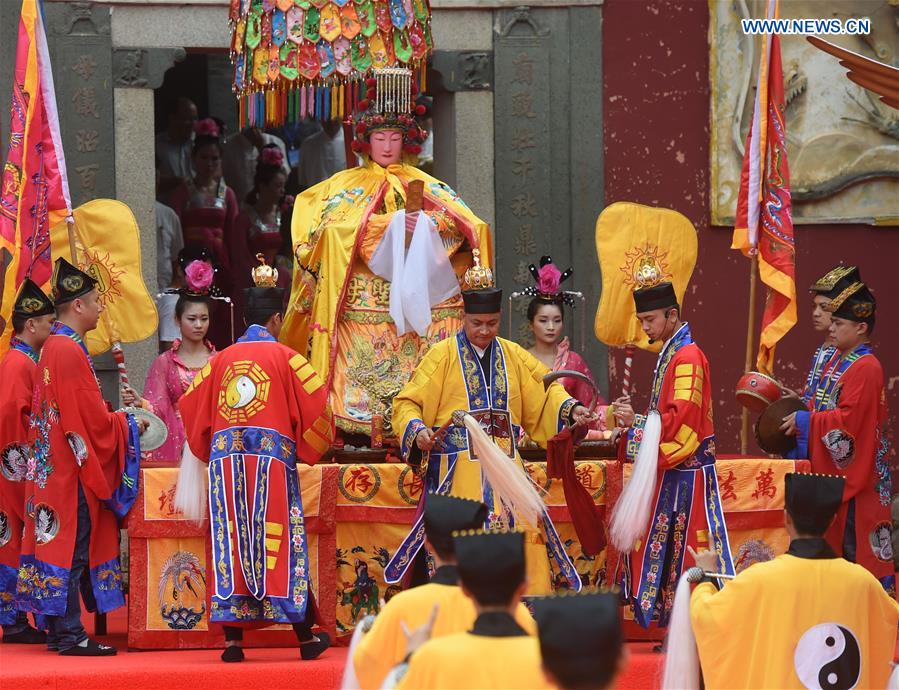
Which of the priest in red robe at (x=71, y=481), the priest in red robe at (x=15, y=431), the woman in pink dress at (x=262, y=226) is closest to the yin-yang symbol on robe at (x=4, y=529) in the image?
the priest in red robe at (x=15, y=431)

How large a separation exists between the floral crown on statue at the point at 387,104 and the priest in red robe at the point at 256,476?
66.7 inches

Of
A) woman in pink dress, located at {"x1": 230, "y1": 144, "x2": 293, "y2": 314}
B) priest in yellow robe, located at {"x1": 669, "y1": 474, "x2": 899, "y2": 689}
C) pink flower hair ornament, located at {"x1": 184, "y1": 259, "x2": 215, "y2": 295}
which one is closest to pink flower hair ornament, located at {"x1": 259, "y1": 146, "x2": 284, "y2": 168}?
woman in pink dress, located at {"x1": 230, "y1": 144, "x2": 293, "y2": 314}

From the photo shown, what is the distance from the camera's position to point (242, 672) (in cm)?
638

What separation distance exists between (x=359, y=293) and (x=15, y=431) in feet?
5.92

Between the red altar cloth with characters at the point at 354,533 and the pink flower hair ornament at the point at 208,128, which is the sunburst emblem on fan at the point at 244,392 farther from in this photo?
the pink flower hair ornament at the point at 208,128

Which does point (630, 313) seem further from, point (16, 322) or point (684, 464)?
point (16, 322)

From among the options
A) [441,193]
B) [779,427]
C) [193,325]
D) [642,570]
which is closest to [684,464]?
[642,570]

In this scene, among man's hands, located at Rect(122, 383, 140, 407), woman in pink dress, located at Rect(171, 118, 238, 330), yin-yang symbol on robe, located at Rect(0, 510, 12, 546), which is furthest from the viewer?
woman in pink dress, located at Rect(171, 118, 238, 330)

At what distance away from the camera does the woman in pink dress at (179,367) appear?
8273mm

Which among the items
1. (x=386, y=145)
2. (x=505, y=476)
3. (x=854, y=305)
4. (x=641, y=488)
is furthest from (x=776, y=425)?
(x=386, y=145)

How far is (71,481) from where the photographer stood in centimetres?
680

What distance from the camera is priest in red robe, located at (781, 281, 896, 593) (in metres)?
7.43

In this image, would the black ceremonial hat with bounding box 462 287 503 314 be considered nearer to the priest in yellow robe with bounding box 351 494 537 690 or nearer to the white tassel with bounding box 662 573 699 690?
the white tassel with bounding box 662 573 699 690

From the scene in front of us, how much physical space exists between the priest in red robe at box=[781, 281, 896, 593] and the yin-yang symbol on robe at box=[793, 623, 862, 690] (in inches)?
110
